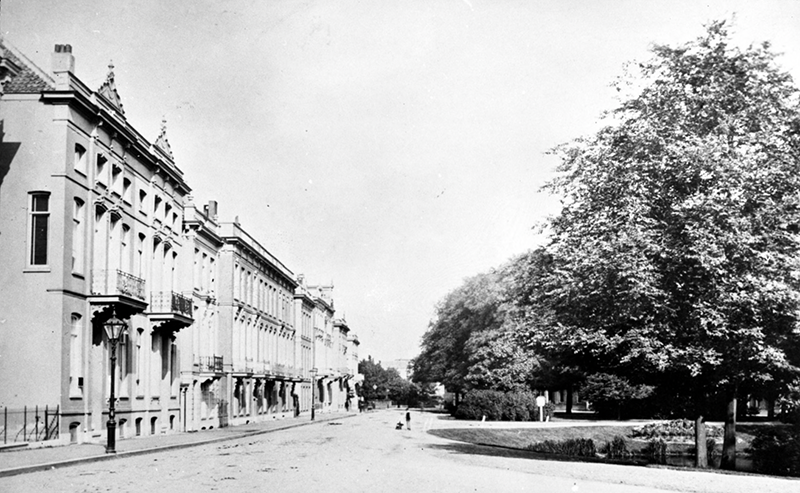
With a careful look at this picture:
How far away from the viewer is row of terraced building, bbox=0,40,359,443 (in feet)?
85.6

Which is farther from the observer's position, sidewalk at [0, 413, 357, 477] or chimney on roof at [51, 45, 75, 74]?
chimney on roof at [51, 45, 75, 74]

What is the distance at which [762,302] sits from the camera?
20312 mm

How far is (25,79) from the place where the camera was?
88.9 ft

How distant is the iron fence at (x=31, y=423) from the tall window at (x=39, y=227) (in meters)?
4.75

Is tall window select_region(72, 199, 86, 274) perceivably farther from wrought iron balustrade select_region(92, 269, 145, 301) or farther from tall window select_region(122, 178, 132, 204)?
tall window select_region(122, 178, 132, 204)

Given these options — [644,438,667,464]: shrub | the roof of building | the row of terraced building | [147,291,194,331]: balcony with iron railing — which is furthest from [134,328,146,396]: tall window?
[644,438,667,464]: shrub

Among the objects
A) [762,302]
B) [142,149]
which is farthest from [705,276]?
[142,149]

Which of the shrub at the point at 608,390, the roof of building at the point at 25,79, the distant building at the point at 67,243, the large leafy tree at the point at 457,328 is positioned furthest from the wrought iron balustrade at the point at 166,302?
the shrub at the point at 608,390

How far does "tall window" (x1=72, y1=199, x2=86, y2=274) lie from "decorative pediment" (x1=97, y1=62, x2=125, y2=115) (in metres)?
4.82

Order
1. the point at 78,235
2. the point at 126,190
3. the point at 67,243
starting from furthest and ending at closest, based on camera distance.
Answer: the point at 126,190 < the point at 78,235 < the point at 67,243

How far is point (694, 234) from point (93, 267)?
20415mm

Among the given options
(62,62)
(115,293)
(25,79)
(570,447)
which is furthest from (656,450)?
(25,79)

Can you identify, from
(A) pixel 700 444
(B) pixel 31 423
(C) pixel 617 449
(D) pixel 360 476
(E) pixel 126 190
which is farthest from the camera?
(C) pixel 617 449

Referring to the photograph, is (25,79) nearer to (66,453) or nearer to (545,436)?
(66,453)
